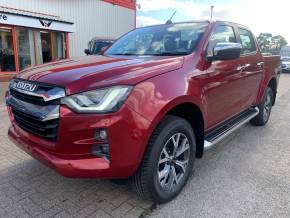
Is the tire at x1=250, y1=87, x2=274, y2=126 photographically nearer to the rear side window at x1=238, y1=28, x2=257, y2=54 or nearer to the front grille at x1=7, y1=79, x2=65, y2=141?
the rear side window at x1=238, y1=28, x2=257, y2=54

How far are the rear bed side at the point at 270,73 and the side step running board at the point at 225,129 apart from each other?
0.49 m

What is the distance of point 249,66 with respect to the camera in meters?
4.05

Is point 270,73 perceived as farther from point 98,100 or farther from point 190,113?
point 98,100

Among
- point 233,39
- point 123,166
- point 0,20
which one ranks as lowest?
point 123,166

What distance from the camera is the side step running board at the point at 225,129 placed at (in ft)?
10.1

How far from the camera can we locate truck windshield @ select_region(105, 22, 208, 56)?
3096 millimetres

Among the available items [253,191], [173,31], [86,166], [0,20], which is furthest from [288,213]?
[0,20]

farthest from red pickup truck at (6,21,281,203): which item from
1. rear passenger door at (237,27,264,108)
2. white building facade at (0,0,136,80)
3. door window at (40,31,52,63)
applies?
door window at (40,31,52,63)

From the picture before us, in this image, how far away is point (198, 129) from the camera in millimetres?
2986

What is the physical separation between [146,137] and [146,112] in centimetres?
21

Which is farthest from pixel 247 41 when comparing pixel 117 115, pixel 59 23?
pixel 59 23

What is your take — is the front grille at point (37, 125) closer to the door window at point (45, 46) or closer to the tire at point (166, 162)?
the tire at point (166, 162)

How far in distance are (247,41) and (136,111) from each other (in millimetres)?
3162

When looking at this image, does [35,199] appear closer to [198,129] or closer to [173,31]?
[198,129]
